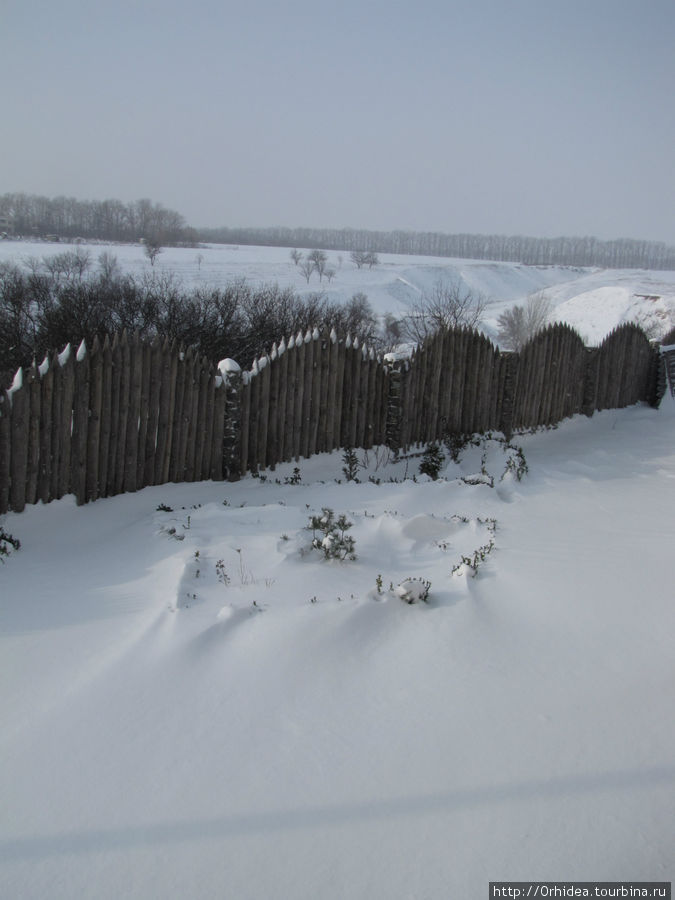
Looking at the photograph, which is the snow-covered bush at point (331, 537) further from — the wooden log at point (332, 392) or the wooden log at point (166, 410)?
the wooden log at point (332, 392)

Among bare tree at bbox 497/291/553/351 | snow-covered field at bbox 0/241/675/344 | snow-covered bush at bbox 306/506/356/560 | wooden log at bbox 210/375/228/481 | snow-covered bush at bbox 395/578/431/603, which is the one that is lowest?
snow-covered bush at bbox 395/578/431/603

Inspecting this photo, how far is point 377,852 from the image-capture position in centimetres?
246

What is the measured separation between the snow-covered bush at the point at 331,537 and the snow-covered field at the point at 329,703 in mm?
129

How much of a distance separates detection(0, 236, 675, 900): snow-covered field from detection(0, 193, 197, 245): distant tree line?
298 ft

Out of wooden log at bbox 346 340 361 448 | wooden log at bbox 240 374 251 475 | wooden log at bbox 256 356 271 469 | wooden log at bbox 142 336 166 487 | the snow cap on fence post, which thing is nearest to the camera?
wooden log at bbox 142 336 166 487

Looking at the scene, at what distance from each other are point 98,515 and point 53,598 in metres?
1.50

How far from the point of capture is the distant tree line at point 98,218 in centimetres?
9112

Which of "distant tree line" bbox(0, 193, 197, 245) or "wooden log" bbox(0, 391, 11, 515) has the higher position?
"distant tree line" bbox(0, 193, 197, 245)

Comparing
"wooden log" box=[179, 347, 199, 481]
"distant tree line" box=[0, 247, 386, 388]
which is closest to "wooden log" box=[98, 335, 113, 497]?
"wooden log" box=[179, 347, 199, 481]

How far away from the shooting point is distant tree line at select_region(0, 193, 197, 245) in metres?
91.1

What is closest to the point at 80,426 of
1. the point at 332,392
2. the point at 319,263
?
the point at 332,392

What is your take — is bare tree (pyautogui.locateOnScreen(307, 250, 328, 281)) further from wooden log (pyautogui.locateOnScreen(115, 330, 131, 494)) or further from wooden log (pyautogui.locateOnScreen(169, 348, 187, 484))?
wooden log (pyautogui.locateOnScreen(115, 330, 131, 494))

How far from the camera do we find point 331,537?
4.80m

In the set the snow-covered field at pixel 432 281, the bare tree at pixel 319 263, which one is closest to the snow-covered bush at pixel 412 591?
the snow-covered field at pixel 432 281
